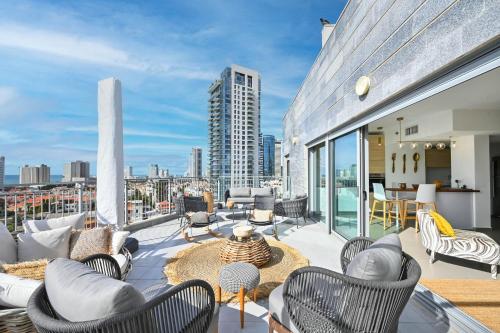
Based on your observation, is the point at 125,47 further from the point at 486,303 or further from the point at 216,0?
the point at 486,303

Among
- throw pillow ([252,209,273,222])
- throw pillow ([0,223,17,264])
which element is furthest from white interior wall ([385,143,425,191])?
throw pillow ([0,223,17,264])

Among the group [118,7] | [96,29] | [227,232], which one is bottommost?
[227,232]

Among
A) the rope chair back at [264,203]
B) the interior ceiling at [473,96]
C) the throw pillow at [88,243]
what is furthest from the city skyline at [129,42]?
the interior ceiling at [473,96]

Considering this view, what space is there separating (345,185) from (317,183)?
209 cm

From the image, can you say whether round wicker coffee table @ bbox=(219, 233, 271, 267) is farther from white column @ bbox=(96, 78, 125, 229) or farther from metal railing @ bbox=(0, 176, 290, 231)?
metal railing @ bbox=(0, 176, 290, 231)

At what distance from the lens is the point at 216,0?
5.81 meters

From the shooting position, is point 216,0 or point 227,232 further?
point 216,0

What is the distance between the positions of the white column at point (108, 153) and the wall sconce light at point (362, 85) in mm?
3696

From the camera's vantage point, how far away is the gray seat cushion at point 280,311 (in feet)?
5.22

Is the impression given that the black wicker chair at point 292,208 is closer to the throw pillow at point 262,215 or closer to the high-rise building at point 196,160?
the throw pillow at point 262,215

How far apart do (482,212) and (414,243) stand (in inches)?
97.5

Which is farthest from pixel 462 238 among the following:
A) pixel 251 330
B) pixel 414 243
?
pixel 251 330

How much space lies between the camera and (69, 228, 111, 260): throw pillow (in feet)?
8.54

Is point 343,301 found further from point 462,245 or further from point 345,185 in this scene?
point 345,185
